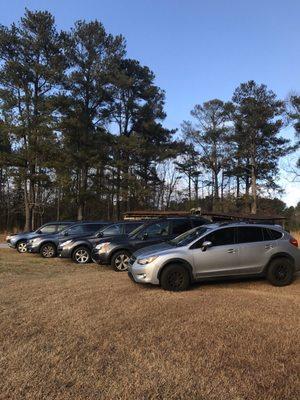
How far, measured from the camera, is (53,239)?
838 inches

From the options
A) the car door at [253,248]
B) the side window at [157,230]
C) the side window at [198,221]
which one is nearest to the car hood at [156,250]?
the car door at [253,248]

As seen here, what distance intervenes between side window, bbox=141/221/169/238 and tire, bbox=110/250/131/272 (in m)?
0.84

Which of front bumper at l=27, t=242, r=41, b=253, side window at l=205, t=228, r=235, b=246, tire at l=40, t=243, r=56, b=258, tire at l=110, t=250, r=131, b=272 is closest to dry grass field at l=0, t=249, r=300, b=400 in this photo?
side window at l=205, t=228, r=235, b=246

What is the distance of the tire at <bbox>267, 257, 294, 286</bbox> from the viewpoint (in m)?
11.0

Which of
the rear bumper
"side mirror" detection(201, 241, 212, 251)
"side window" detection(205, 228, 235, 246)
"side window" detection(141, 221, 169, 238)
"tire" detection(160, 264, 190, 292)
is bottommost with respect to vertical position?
"tire" detection(160, 264, 190, 292)

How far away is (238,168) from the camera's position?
51.9 metres

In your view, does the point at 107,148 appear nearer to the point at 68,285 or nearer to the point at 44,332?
the point at 68,285

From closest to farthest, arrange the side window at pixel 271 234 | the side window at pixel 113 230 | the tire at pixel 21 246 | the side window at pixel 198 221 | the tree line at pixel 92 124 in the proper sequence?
the side window at pixel 271 234, the side window at pixel 198 221, the side window at pixel 113 230, the tire at pixel 21 246, the tree line at pixel 92 124

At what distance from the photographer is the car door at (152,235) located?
578 inches

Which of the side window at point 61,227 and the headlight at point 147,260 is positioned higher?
the side window at point 61,227

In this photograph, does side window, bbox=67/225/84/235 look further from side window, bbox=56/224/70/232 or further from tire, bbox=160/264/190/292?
tire, bbox=160/264/190/292

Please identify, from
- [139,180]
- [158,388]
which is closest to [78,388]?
[158,388]

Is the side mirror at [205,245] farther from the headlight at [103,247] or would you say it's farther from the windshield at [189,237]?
the headlight at [103,247]

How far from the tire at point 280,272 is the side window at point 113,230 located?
755 cm
